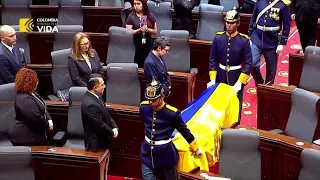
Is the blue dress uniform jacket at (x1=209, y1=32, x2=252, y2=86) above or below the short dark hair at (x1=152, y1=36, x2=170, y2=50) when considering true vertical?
below

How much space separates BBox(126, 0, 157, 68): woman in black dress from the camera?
637cm

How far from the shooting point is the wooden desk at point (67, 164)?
456 cm

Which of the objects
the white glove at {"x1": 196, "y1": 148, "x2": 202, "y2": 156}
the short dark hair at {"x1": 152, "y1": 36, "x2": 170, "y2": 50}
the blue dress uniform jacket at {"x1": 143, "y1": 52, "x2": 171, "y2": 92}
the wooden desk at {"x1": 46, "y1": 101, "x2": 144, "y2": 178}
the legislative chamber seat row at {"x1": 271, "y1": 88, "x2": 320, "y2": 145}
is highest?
the short dark hair at {"x1": 152, "y1": 36, "x2": 170, "y2": 50}

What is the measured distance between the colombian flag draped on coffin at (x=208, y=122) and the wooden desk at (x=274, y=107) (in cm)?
32

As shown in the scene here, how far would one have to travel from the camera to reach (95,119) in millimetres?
4602

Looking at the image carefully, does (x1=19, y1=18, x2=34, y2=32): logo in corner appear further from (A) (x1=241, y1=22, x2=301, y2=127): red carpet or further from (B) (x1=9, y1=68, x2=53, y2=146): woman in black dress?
(A) (x1=241, y1=22, x2=301, y2=127): red carpet

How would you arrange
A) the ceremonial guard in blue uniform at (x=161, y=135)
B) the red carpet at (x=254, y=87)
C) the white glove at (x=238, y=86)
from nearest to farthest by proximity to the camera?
the ceremonial guard in blue uniform at (x=161, y=135)
the white glove at (x=238, y=86)
the red carpet at (x=254, y=87)

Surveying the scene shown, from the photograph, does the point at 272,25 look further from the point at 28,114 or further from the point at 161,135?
A: the point at 28,114

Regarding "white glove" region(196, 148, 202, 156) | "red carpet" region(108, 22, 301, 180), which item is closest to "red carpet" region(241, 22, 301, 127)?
"red carpet" region(108, 22, 301, 180)

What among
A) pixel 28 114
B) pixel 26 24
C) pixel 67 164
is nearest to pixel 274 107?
pixel 67 164

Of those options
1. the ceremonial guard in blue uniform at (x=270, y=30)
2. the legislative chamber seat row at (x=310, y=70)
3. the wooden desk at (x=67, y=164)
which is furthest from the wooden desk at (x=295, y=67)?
the wooden desk at (x=67, y=164)

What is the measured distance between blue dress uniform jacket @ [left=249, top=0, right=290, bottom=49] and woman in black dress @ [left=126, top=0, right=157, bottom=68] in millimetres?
1225

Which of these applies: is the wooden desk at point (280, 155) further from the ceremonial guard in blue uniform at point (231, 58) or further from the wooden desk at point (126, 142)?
the wooden desk at point (126, 142)

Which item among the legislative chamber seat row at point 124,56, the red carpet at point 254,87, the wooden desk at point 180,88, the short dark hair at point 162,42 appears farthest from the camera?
the red carpet at point 254,87
